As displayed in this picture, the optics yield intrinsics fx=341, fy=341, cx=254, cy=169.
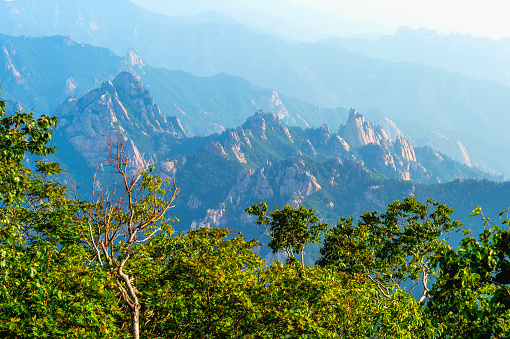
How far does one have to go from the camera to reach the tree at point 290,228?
122 feet

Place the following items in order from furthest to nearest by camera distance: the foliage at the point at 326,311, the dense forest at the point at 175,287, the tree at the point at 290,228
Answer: the tree at the point at 290,228
the foliage at the point at 326,311
the dense forest at the point at 175,287

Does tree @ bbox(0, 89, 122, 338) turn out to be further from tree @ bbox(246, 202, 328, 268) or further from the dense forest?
tree @ bbox(246, 202, 328, 268)

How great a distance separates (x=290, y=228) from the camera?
124 feet

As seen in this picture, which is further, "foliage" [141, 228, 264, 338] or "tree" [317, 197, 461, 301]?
"tree" [317, 197, 461, 301]

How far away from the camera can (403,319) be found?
46.4ft

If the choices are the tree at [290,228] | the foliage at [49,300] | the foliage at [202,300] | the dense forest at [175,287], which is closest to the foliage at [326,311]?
the dense forest at [175,287]

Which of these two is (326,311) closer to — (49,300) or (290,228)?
(49,300)

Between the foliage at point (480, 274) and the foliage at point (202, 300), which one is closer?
the foliage at point (480, 274)

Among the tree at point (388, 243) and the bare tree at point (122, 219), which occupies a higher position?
the tree at point (388, 243)

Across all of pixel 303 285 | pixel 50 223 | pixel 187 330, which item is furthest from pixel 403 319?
pixel 50 223

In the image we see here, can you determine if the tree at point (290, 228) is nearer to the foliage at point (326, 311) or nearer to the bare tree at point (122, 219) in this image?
the foliage at point (326, 311)

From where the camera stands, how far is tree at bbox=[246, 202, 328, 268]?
1462 inches

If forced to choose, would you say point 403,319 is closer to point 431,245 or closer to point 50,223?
point 431,245

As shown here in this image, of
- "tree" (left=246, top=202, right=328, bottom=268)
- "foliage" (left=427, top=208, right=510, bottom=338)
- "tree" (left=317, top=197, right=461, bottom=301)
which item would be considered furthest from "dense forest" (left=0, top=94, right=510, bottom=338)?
"tree" (left=246, top=202, right=328, bottom=268)
